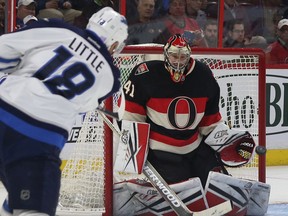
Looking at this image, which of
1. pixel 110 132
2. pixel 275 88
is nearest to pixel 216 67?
pixel 110 132

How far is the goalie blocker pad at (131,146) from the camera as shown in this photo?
380 centimetres

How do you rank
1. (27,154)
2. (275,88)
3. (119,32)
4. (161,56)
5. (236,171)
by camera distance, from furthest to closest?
(275,88) < (236,171) < (161,56) < (119,32) < (27,154)

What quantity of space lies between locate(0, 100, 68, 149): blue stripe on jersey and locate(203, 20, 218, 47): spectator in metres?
3.12

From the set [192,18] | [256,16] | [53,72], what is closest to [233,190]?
[53,72]

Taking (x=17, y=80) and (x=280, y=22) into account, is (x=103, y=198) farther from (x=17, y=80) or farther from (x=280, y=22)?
(x=280, y=22)

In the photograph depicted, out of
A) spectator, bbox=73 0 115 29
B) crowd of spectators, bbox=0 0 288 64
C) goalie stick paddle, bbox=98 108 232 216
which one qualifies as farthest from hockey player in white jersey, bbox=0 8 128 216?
spectator, bbox=73 0 115 29

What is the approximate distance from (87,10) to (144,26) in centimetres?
43

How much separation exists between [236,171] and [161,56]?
30.0 inches

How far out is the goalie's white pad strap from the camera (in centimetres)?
384

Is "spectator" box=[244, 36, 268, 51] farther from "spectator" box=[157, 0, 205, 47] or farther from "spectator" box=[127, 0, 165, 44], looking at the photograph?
"spectator" box=[127, 0, 165, 44]

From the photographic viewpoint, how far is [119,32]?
2.94 metres

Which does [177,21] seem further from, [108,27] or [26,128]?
[26,128]

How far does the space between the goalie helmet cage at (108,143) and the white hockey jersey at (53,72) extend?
1.11 m

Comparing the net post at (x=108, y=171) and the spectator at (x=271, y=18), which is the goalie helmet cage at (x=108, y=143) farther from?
the spectator at (x=271, y=18)
